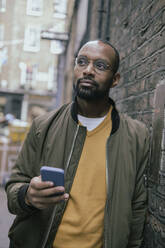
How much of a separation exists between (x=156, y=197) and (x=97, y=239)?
20.8 inches

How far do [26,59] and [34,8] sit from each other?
173 inches

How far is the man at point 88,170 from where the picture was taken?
1741 mm

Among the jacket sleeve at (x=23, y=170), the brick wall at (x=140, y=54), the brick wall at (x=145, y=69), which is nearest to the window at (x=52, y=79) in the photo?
the brick wall at (x=140, y=54)

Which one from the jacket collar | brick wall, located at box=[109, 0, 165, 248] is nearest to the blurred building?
brick wall, located at box=[109, 0, 165, 248]

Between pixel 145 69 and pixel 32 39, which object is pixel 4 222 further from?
pixel 32 39

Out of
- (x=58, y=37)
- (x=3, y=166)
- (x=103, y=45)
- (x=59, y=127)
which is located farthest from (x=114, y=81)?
(x=58, y=37)

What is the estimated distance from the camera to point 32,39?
27062mm

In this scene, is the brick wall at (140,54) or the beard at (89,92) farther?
the brick wall at (140,54)

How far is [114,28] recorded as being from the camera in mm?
3965

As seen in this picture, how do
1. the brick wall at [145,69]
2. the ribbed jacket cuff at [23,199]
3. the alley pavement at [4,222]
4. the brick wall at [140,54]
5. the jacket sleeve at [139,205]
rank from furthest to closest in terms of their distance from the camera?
the alley pavement at [4,222]
the brick wall at [140,54]
the brick wall at [145,69]
the jacket sleeve at [139,205]
the ribbed jacket cuff at [23,199]

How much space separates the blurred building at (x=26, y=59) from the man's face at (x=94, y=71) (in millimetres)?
24990

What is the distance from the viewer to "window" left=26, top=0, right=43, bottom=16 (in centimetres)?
2667

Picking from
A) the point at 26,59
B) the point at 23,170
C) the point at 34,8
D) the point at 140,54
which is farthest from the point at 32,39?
the point at 23,170

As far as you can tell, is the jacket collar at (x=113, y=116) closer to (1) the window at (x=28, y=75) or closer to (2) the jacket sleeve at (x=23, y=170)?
(2) the jacket sleeve at (x=23, y=170)
